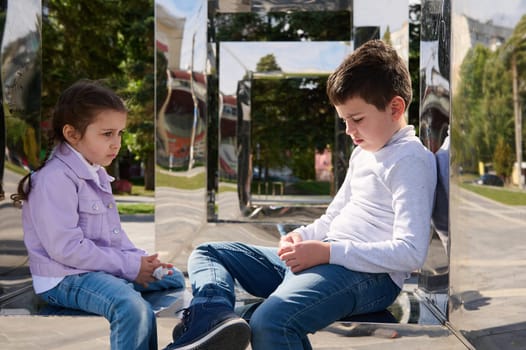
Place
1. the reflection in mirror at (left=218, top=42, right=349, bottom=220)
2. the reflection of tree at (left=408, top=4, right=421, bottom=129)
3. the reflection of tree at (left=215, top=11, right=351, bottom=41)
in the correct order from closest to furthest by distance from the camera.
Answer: the reflection in mirror at (left=218, top=42, right=349, bottom=220)
the reflection of tree at (left=408, top=4, right=421, bottom=129)
the reflection of tree at (left=215, top=11, right=351, bottom=41)

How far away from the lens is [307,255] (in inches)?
95.9

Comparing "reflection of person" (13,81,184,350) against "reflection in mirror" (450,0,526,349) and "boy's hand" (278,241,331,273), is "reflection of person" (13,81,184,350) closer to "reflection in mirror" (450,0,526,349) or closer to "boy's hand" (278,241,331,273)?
"boy's hand" (278,241,331,273)

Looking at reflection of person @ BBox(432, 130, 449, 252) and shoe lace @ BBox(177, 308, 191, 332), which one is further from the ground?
reflection of person @ BBox(432, 130, 449, 252)

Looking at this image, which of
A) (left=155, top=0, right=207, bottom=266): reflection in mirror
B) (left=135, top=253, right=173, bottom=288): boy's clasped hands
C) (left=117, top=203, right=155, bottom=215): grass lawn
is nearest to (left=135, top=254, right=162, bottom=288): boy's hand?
(left=135, top=253, right=173, bottom=288): boy's clasped hands

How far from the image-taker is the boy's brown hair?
2615mm

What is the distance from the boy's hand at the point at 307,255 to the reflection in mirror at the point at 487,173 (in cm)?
51

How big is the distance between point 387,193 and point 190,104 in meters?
2.94

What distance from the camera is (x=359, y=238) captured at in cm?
260

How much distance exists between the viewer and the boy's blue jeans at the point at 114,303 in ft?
7.99

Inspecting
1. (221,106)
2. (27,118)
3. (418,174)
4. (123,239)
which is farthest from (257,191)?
(418,174)

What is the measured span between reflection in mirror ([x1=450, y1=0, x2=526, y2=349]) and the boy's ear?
0.64ft

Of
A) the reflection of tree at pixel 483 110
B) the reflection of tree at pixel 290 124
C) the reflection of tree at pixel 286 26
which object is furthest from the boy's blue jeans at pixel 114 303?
the reflection of tree at pixel 286 26

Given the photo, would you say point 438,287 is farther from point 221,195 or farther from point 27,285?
point 221,195

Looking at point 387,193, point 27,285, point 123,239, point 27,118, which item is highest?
point 27,118
